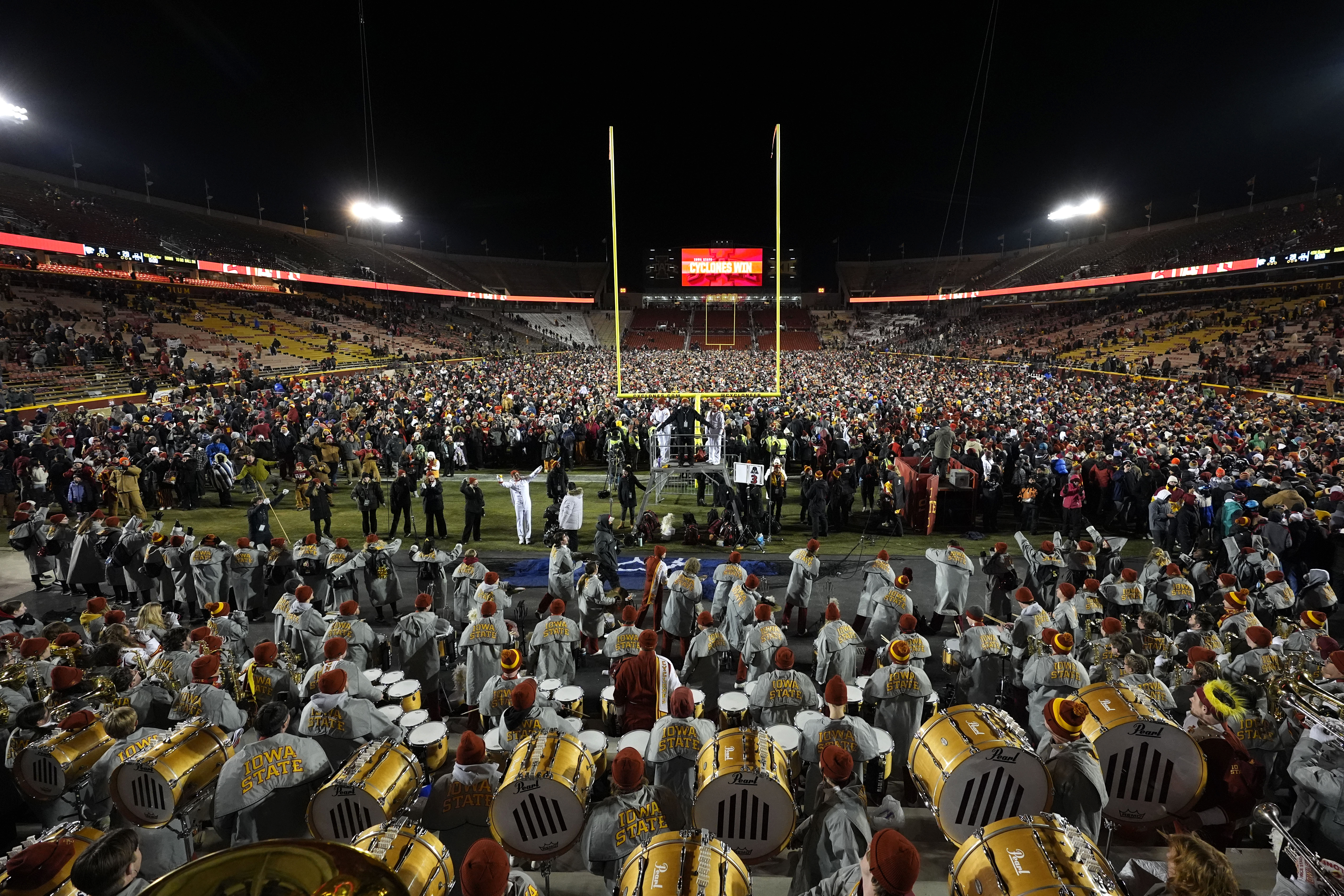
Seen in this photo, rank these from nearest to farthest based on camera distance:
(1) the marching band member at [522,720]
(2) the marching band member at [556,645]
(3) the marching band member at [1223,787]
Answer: (3) the marching band member at [1223,787] → (1) the marching band member at [522,720] → (2) the marching band member at [556,645]

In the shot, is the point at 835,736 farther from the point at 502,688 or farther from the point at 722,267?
the point at 722,267

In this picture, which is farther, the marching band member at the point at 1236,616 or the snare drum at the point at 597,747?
the marching band member at the point at 1236,616

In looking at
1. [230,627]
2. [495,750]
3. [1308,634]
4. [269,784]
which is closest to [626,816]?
[495,750]

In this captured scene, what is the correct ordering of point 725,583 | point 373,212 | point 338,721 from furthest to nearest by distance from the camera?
1. point 373,212
2. point 725,583
3. point 338,721

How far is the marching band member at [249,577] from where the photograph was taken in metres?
9.16

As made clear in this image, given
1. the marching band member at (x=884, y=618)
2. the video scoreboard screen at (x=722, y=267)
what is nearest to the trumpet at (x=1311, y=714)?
the marching band member at (x=884, y=618)

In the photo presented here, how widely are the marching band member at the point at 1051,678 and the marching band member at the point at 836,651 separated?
1502 mm

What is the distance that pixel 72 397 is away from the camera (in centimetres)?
2239

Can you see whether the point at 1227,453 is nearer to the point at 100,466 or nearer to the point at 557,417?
the point at 557,417

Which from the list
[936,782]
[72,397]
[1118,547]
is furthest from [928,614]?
[72,397]

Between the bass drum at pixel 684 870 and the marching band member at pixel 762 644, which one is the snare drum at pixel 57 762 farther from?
the marching band member at pixel 762 644

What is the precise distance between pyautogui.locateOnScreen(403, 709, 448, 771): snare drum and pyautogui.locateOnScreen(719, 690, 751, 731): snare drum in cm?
223

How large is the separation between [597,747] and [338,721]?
1.89 metres

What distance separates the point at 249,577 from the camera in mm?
9227
